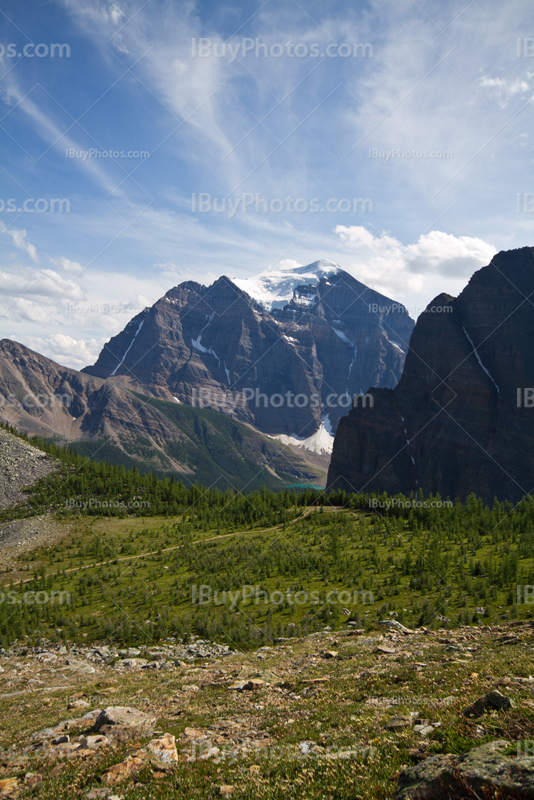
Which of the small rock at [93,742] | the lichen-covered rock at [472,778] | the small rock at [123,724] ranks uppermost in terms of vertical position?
the lichen-covered rock at [472,778]

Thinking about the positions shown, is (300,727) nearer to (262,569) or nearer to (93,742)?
(93,742)

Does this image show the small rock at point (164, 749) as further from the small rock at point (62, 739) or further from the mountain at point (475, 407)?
the mountain at point (475, 407)

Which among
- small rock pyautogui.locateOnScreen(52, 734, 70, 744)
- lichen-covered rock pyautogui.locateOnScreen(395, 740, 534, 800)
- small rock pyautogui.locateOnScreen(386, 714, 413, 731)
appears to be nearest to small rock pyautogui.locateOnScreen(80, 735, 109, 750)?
small rock pyautogui.locateOnScreen(52, 734, 70, 744)

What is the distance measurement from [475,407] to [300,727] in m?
188

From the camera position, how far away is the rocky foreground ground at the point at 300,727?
717cm

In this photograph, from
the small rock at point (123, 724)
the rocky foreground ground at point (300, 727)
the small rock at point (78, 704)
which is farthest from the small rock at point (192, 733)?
the small rock at point (78, 704)

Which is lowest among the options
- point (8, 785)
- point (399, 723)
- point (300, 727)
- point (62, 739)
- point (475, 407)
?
point (62, 739)

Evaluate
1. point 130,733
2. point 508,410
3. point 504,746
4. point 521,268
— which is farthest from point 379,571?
point 521,268

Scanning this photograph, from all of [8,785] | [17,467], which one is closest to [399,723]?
[8,785]

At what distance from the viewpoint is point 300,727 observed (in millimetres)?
11102

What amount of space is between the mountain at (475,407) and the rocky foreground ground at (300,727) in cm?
16027

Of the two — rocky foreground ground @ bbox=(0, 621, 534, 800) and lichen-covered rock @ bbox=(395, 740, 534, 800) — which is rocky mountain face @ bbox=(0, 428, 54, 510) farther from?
lichen-covered rock @ bbox=(395, 740, 534, 800)

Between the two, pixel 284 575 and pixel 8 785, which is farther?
pixel 284 575

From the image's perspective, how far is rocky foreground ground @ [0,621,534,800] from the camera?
23.5ft
